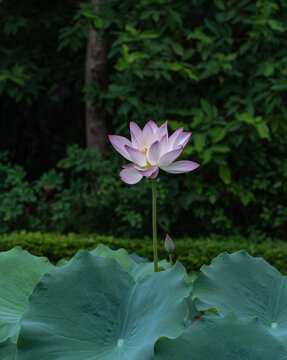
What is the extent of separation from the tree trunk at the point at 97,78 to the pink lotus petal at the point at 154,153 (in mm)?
3724

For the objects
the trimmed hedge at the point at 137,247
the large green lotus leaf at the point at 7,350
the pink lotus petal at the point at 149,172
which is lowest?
the trimmed hedge at the point at 137,247

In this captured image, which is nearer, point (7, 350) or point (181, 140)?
point (7, 350)

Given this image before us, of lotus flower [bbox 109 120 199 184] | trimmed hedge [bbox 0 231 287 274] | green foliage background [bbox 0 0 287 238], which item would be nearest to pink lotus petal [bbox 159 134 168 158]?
lotus flower [bbox 109 120 199 184]

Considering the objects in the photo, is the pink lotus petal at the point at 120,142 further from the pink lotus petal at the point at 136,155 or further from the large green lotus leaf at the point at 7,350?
the large green lotus leaf at the point at 7,350

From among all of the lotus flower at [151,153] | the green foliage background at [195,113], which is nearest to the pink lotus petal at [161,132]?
the lotus flower at [151,153]

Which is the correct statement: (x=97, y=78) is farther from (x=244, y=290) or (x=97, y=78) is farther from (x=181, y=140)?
(x=244, y=290)

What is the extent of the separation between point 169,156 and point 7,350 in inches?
21.7

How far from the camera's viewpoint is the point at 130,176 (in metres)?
1.04

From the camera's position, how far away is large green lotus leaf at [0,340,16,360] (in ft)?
2.95

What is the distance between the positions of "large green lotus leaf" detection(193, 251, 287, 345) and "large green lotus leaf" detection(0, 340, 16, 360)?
1.33 feet

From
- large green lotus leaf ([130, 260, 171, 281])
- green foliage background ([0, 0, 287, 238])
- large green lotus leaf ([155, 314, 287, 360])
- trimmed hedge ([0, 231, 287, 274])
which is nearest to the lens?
large green lotus leaf ([155, 314, 287, 360])

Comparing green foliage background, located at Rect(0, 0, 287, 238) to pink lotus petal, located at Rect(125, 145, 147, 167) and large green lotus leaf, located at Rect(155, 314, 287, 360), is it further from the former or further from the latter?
large green lotus leaf, located at Rect(155, 314, 287, 360)

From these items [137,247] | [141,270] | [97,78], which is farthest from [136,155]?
[97,78]

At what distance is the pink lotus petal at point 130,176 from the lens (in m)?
1.03
